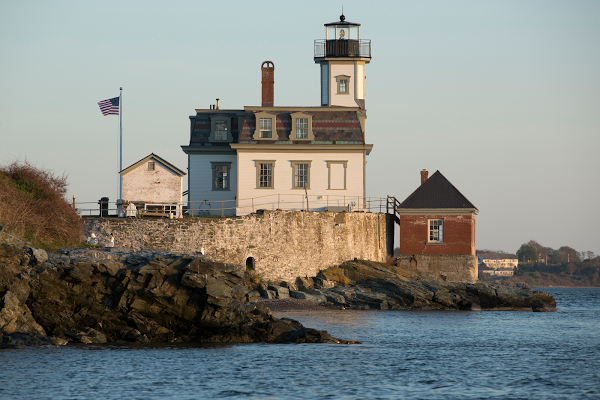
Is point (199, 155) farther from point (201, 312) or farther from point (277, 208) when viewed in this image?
point (201, 312)

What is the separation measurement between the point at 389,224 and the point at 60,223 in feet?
67.3

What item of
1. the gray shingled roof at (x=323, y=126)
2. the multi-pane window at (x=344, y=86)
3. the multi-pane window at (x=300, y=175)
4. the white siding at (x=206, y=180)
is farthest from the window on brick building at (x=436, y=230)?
the white siding at (x=206, y=180)

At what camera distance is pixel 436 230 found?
140 ft

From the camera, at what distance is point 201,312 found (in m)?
24.9

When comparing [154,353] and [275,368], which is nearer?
[275,368]

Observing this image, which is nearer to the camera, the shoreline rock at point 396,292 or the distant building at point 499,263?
the shoreline rock at point 396,292

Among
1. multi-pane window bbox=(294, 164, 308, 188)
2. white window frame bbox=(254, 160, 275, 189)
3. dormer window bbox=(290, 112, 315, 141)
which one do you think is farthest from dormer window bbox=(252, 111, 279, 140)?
multi-pane window bbox=(294, 164, 308, 188)

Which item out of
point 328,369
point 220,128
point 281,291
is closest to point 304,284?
point 281,291

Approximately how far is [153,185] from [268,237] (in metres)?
6.40

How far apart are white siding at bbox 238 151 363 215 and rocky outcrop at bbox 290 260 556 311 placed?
391cm

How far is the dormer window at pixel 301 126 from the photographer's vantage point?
4141 centimetres

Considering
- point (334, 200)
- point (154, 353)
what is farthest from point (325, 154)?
point (154, 353)

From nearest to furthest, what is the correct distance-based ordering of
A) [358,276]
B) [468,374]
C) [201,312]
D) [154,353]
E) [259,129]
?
[468,374]
[154,353]
[201,312]
[358,276]
[259,129]

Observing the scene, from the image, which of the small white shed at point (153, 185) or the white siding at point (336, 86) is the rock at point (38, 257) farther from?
the white siding at point (336, 86)
